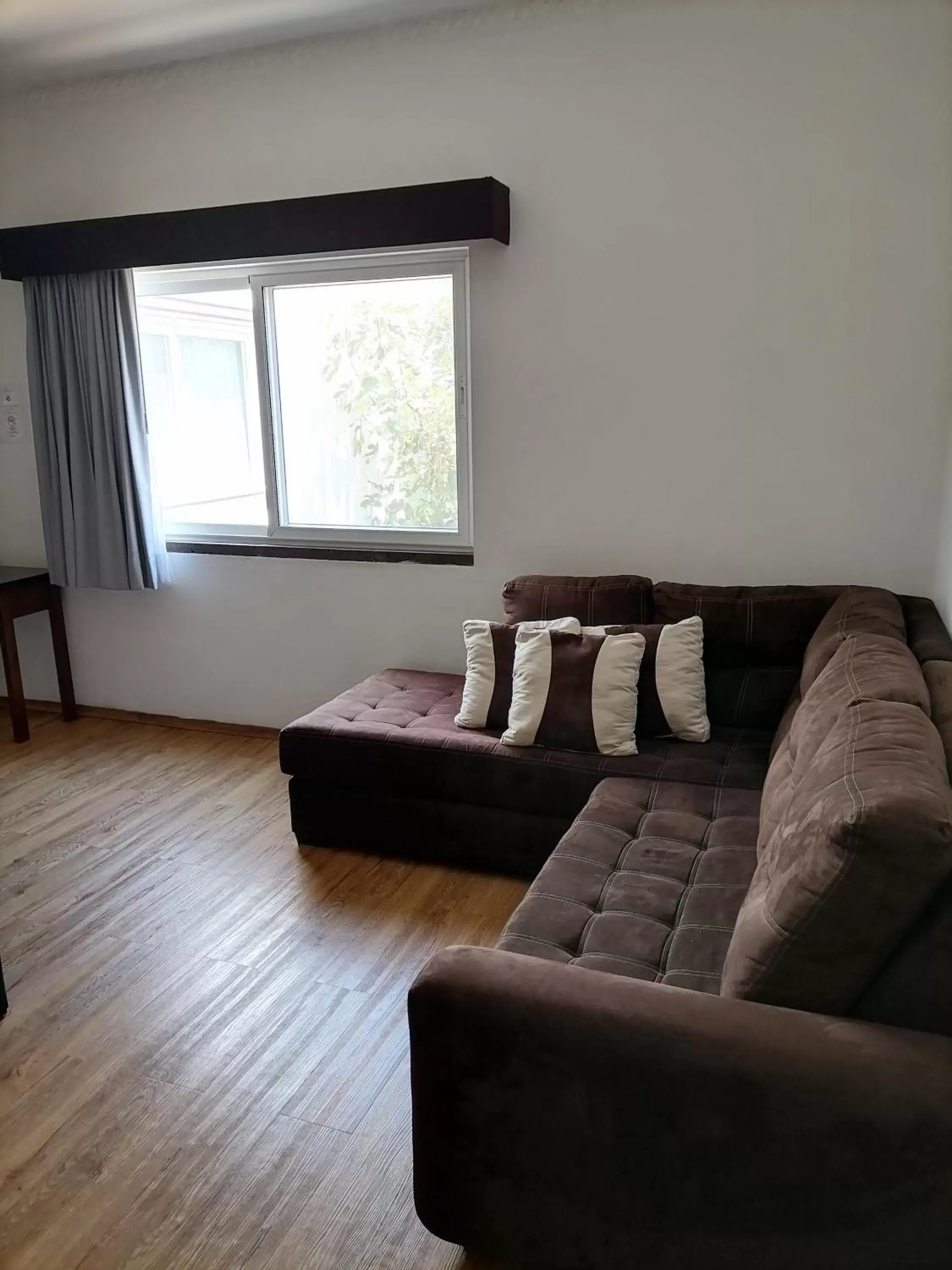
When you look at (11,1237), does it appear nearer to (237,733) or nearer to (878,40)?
(237,733)

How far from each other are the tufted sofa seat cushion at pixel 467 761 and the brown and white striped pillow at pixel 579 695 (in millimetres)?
46

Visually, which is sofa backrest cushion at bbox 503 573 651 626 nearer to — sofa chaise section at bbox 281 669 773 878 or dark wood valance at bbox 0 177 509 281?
sofa chaise section at bbox 281 669 773 878

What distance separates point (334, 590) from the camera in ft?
12.5

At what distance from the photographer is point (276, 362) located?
3.75 meters

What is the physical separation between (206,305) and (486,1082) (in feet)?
11.3

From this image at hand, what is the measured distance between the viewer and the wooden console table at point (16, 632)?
3.97 meters

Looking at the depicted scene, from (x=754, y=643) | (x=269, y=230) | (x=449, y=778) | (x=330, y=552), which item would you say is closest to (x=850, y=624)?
(x=754, y=643)

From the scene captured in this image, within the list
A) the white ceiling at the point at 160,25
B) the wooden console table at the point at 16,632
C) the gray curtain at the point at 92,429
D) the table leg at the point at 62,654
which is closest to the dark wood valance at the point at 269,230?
the gray curtain at the point at 92,429

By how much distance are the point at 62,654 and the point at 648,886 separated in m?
3.33

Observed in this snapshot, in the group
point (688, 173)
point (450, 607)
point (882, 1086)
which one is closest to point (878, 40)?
point (688, 173)

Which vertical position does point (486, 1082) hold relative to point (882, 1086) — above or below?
below

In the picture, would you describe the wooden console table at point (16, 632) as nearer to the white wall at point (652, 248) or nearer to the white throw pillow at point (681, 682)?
the white wall at point (652, 248)

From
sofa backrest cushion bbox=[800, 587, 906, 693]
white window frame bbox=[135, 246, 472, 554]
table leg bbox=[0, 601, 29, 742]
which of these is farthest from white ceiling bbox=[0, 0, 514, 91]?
sofa backrest cushion bbox=[800, 587, 906, 693]

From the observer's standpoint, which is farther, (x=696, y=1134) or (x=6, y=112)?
(x=6, y=112)
